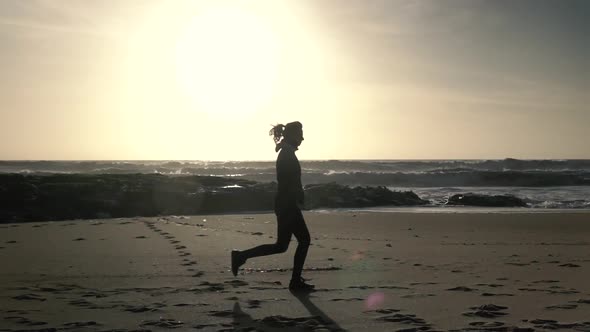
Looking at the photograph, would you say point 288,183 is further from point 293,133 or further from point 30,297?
point 30,297

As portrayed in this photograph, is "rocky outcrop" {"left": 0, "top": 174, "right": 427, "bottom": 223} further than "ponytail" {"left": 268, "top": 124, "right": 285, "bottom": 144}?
Yes

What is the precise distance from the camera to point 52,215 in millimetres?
14438

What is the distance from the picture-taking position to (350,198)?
18578mm

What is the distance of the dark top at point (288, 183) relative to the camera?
5957 millimetres

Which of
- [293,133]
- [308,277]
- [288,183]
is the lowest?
[308,277]

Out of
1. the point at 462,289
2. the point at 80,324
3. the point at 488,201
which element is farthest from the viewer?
the point at 488,201

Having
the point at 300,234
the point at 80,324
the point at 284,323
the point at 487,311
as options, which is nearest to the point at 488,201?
the point at 300,234

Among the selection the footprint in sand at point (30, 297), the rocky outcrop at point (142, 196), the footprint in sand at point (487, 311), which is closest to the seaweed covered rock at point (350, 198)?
the rocky outcrop at point (142, 196)

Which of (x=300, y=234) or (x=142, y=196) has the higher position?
(x=300, y=234)

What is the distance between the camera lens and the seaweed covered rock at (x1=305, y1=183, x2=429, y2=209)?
59.6 ft

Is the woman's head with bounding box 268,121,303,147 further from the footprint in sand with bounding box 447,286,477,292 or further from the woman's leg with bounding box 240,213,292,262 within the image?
the footprint in sand with bounding box 447,286,477,292

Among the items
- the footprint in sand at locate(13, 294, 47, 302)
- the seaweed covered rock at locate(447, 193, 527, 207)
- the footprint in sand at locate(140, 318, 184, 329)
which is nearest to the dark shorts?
the footprint in sand at locate(140, 318, 184, 329)

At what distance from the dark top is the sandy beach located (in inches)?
32.9

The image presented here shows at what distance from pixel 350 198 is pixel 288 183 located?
1277cm
